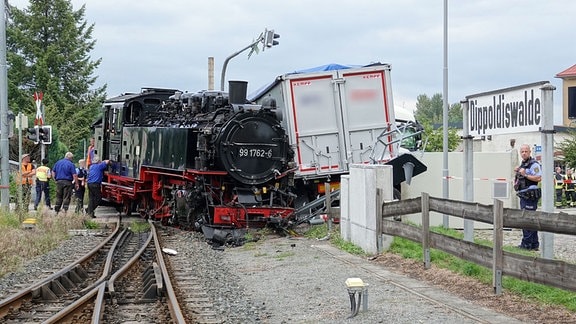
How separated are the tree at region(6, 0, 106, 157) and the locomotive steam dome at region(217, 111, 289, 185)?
36.7 meters

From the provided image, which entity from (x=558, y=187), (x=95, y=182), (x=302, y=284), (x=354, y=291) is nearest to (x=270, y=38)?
(x=95, y=182)

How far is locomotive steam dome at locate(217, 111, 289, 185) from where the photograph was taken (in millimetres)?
17359

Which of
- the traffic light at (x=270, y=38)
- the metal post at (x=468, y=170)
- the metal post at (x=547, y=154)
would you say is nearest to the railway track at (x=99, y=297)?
the metal post at (x=547, y=154)

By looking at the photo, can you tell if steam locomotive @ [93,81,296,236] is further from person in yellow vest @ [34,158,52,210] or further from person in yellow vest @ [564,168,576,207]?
person in yellow vest @ [564,168,576,207]

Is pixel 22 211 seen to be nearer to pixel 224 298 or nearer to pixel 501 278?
pixel 224 298

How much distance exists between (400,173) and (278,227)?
121 inches

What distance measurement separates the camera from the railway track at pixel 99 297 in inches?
352

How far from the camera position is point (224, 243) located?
16.1 metres

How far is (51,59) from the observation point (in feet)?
177

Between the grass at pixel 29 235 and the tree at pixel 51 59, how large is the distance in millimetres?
33497

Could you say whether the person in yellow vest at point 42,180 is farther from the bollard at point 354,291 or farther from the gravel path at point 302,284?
the bollard at point 354,291

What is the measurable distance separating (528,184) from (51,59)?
1830 inches

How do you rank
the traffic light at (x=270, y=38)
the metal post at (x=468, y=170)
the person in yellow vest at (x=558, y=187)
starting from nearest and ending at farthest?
the metal post at (x=468, y=170), the traffic light at (x=270, y=38), the person in yellow vest at (x=558, y=187)

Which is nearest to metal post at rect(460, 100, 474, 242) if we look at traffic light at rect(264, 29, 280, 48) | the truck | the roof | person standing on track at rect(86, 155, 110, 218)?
the truck
